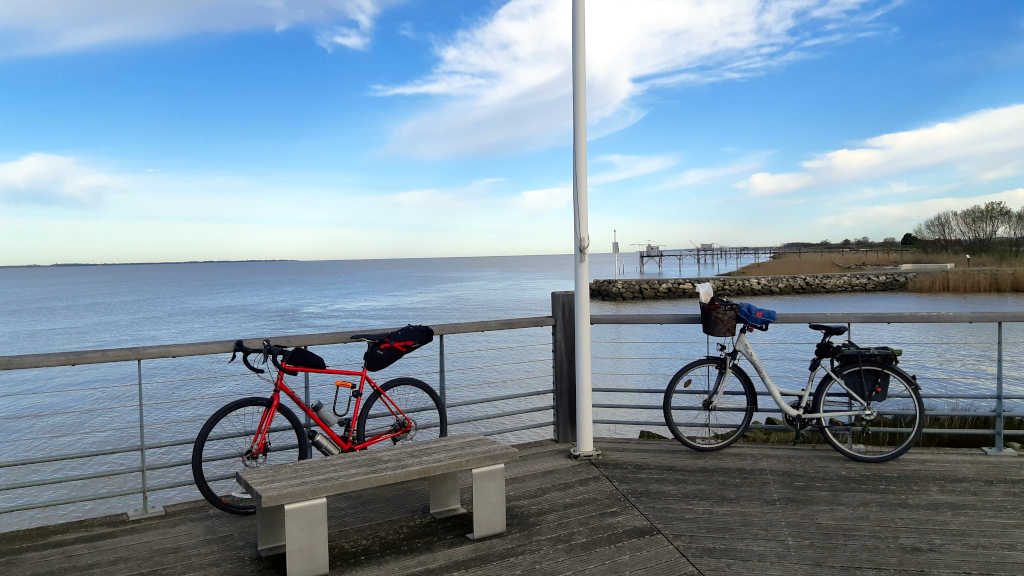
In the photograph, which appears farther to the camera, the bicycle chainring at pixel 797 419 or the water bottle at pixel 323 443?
the bicycle chainring at pixel 797 419

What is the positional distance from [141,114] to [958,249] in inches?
2356

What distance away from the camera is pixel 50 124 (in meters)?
35.3

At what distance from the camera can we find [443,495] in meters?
3.51

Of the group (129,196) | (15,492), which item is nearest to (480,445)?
(15,492)

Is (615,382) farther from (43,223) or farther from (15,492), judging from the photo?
(43,223)

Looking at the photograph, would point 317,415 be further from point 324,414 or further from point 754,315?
point 754,315

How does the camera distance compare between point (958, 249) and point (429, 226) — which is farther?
point (429, 226)

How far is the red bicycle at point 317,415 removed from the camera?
351cm

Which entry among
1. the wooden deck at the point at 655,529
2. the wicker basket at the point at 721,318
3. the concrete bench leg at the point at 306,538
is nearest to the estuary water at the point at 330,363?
the wicker basket at the point at 721,318

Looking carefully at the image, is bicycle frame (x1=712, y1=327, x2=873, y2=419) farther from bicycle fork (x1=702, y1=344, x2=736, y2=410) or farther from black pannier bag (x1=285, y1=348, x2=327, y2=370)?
black pannier bag (x1=285, y1=348, x2=327, y2=370)

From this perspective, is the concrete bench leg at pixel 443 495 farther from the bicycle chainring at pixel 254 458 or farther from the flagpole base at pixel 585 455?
the flagpole base at pixel 585 455

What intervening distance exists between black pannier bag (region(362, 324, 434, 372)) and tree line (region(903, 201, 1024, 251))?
53.5m

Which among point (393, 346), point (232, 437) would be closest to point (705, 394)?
point (393, 346)

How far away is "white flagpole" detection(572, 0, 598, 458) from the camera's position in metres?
4.12
